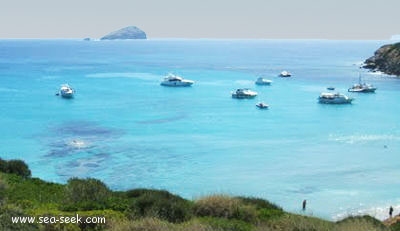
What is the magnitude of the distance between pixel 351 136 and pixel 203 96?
3823 cm

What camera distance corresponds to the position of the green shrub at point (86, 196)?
46.3 feet

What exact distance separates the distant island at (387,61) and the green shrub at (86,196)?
11928cm

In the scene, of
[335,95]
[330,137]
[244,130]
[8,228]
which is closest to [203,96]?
[335,95]

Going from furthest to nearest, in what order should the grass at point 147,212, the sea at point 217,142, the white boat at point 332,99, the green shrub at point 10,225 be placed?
the white boat at point 332,99, the sea at point 217,142, the grass at point 147,212, the green shrub at point 10,225

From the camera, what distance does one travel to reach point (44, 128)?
58.7m

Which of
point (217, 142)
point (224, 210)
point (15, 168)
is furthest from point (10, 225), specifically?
point (217, 142)

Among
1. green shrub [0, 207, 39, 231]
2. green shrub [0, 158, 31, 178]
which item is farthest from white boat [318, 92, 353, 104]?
green shrub [0, 207, 39, 231]

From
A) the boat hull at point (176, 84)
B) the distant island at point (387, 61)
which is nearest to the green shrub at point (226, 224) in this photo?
the boat hull at point (176, 84)

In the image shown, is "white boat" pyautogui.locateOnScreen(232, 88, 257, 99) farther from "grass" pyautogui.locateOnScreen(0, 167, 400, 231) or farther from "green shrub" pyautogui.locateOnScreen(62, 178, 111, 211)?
"green shrub" pyautogui.locateOnScreen(62, 178, 111, 211)

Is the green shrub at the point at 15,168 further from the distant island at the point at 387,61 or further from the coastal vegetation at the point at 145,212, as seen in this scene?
the distant island at the point at 387,61

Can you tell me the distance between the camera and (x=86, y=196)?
1545 centimetres

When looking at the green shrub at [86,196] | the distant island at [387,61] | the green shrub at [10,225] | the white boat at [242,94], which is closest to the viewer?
the green shrub at [10,225]

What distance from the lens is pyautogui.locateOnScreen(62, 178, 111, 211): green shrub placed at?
14109mm

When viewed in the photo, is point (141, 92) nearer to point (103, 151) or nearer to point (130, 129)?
point (130, 129)
